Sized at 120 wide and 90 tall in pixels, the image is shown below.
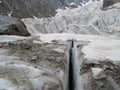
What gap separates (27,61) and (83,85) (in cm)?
54

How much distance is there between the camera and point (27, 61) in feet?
6.91

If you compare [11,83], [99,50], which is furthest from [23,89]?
[99,50]

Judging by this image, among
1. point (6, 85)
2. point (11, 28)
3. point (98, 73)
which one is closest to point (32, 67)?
point (6, 85)

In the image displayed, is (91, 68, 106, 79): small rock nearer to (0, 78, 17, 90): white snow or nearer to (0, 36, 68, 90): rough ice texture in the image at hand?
Answer: (0, 36, 68, 90): rough ice texture

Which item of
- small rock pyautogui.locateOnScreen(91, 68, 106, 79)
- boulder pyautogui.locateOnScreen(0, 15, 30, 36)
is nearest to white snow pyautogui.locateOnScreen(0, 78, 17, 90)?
small rock pyautogui.locateOnScreen(91, 68, 106, 79)

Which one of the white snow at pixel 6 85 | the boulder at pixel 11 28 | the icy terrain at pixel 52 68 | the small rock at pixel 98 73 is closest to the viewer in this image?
the white snow at pixel 6 85

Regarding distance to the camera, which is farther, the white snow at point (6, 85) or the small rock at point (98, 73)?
the small rock at point (98, 73)

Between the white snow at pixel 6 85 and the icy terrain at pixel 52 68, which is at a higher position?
the icy terrain at pixel 52 68

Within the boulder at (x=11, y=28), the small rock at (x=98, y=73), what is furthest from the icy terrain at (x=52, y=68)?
the boulder at (x=11, y=28)

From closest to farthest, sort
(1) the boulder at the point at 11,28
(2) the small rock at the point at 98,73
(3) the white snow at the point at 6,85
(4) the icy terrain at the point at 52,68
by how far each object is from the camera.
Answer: (3) the white snow at the point at 6,85 < (4) the icy terrain at the point at 52,68 < (2) the small rock at the point at 98,73 < (1) the boulder at the point at 11,28

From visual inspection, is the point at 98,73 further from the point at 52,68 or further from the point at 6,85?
the point at 6,85

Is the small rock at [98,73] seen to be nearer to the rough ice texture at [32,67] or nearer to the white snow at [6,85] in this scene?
the rough ice texture at [32,67]

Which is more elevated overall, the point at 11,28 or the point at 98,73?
the point at 11,28

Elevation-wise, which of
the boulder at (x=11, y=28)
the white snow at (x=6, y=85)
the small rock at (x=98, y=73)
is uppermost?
the boulder at (x=11, y=28)
